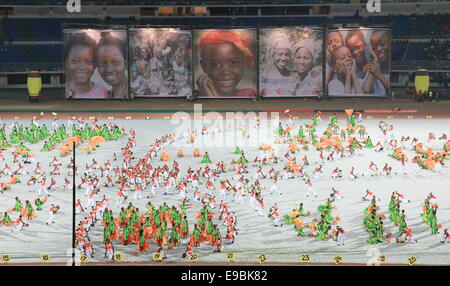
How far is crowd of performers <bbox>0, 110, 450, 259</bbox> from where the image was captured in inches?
872

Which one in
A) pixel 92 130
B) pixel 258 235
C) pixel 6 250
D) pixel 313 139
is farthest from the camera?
pixel 92 130

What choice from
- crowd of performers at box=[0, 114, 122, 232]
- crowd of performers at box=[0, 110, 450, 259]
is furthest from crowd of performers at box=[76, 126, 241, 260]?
crowd of performers at box=[0, 114, 122, 232]

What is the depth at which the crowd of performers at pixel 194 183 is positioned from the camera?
2214 cm

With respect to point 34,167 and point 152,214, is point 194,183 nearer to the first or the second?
point 152,214

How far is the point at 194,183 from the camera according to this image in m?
29.1

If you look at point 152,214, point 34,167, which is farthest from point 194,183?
point 34,167

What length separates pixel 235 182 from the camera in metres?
30.2

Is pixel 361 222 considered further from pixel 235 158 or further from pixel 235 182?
pixel 235 158

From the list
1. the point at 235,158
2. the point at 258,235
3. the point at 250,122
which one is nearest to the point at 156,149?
the point at 235,158

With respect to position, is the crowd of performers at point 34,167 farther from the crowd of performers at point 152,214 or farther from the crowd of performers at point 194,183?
the crowd of performers at point 152,214

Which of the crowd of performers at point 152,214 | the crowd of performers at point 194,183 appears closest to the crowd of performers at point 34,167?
the crowd of performers at point 194,183

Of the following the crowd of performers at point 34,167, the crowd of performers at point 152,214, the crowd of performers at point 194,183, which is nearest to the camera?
the crowd of performers at point 152,214
